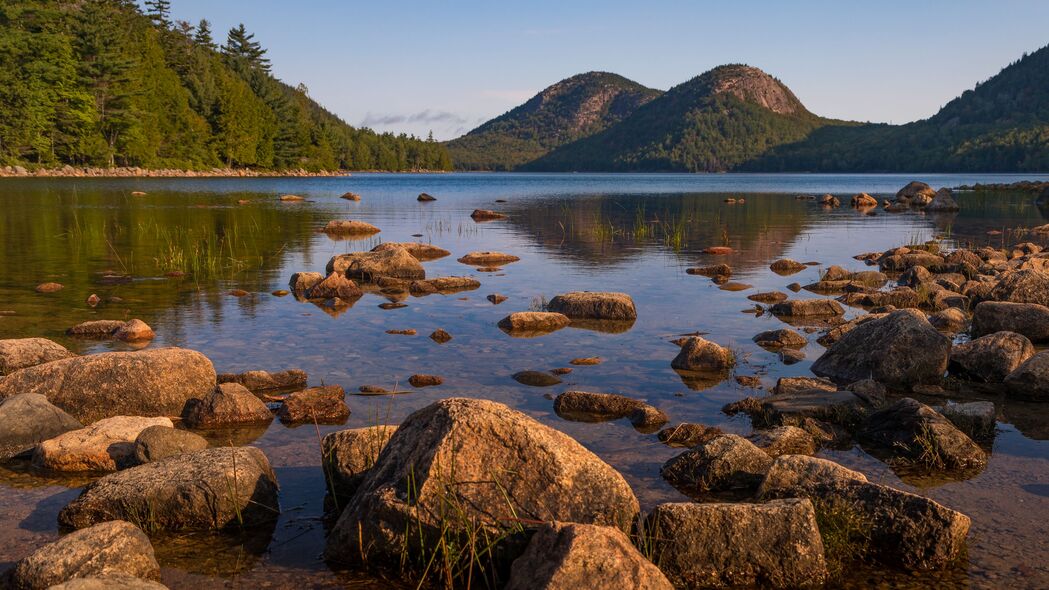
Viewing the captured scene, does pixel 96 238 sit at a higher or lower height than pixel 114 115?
lower

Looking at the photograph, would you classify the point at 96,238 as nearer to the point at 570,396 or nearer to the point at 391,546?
the point at 570,396

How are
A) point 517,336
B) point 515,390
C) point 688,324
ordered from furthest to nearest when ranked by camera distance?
point 688,324 → point 517,336 → point 515,390

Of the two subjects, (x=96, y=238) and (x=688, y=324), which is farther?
(x=96, y=238)

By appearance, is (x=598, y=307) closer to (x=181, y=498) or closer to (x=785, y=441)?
(x=785, y=441)

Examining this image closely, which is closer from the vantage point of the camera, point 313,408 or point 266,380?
point 313,408

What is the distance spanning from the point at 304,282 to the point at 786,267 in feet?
49.1

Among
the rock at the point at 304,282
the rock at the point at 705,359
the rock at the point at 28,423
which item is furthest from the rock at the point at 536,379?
the rock at the point at 304,282

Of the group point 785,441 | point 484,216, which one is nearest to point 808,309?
point 785,441

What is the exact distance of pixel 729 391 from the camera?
36.6ft

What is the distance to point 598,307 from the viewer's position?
1606 cm

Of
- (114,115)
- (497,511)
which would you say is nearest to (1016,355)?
(497,511)

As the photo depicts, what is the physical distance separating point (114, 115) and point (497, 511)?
116 metres

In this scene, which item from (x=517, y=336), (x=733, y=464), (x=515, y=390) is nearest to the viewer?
(x=733, y=464)

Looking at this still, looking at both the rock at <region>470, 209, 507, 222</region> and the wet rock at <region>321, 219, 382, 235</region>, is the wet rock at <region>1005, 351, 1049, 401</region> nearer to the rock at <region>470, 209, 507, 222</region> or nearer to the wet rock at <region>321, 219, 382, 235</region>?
the wet rock at <region>321, 219, 382, 235</region>
